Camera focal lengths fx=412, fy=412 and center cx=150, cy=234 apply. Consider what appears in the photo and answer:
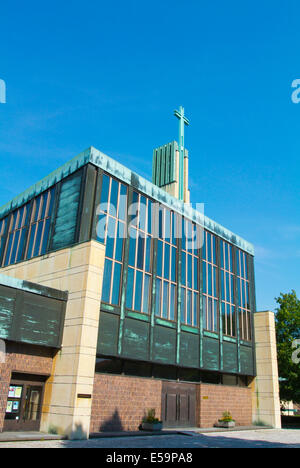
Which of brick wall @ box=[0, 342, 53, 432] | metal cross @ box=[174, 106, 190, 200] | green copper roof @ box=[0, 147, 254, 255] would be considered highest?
metal cross @ box=[174, 106, 190, 200]

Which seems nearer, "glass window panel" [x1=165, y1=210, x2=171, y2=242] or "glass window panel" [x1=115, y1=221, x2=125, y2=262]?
"glass window panel" [x1=115, y1=221, x2=125, y2=262]

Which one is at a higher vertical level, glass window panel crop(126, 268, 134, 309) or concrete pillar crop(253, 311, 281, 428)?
glass window panel crop(126, 268, 134, 309)

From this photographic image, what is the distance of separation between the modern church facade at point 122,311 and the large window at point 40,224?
0.31 feet

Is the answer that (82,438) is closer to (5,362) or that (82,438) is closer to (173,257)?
(5,362)

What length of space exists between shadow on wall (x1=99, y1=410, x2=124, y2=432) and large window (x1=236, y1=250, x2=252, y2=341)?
15.0m

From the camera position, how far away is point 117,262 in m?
24.3

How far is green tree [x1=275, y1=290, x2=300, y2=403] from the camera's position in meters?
39.8

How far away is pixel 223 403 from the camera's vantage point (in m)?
30.9

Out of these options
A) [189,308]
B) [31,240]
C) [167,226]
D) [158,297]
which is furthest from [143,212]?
[189,308]

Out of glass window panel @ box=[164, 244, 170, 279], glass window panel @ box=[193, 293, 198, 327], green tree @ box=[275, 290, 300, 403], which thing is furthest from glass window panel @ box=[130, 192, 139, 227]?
green tree @ box=[275, 290, 300, 403]

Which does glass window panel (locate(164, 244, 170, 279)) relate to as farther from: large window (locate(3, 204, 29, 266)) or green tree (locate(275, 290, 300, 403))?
green tree (locate(275, 290, 300, 403))

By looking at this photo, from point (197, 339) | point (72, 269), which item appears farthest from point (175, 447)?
point (197, 339)

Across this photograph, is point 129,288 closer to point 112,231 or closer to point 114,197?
point 112,231

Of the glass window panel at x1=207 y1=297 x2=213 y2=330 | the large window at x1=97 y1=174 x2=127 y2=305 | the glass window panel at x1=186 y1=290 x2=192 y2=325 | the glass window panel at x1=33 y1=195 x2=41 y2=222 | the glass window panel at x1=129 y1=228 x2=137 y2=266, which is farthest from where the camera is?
the glass window panel at x1=207 y1=297 x2=213 y2=330
